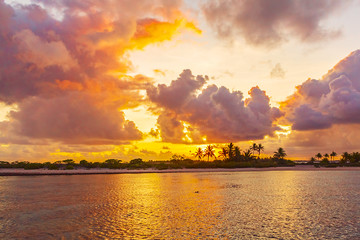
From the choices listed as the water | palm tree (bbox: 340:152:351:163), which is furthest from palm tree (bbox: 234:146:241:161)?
the water

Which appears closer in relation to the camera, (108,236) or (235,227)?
(108,236)

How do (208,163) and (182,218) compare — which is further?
(208,163)

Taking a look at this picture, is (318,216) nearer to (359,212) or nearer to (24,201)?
(359,212)

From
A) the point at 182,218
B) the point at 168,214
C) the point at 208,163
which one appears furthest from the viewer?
the point at 208,163

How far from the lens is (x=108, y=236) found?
56.1ft

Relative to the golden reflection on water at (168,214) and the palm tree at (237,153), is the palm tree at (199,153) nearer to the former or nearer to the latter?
the palm tree at (237,153)

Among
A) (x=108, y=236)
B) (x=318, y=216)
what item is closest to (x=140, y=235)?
(x=108, y=236)

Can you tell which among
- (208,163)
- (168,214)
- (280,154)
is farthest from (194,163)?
(168,214)

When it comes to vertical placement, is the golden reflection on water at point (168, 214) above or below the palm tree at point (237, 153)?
below

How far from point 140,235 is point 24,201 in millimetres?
21405

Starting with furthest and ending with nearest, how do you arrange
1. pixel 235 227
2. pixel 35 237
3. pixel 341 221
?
1. pixel 341 221
2. pixel 235 227
3. pixel 35 237

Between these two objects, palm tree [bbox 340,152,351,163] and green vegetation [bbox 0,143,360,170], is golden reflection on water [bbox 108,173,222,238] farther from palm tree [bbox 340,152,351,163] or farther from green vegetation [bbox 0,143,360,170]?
palm tree [bbox 340,152,351,163]

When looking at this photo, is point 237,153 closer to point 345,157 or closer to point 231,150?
point 231,150

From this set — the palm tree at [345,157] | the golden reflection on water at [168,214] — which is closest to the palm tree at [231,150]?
the palm tree at [345,157]
